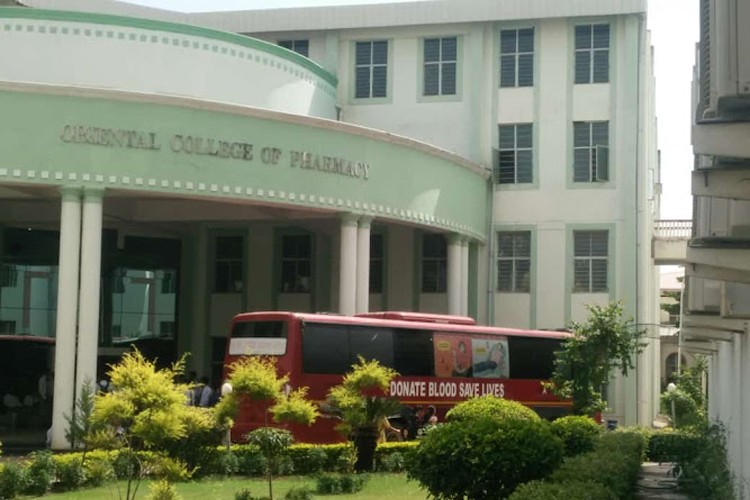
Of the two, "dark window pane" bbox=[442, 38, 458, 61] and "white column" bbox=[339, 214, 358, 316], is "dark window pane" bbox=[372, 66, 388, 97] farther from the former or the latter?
"white column" bbox=[339, 214, 358, 316]

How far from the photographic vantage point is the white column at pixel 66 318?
22.0 meters

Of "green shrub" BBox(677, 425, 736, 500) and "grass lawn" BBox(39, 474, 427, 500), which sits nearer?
"green shrub" BBox(677, 425, 736, 500)

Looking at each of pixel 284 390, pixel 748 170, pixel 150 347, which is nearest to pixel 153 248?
pixel 150 347

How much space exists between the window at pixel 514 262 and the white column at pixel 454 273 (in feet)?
8.79

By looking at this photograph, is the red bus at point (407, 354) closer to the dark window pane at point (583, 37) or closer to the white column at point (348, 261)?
the white column at point (348, 261)

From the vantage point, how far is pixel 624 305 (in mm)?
31281

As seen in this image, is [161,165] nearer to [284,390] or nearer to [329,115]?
[284,390]

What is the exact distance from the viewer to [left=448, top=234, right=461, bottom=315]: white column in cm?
2964

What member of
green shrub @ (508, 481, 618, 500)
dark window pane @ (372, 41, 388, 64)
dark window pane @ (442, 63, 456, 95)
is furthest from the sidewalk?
dark window pane @ (372, 41, 388, 64)

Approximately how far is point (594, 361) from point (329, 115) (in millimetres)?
10074

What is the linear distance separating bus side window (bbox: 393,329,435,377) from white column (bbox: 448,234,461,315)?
15.7 ft

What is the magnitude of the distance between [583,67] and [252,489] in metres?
19.4

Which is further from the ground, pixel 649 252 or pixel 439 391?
pixel 649 252

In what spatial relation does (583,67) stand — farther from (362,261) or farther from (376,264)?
(362,261)
